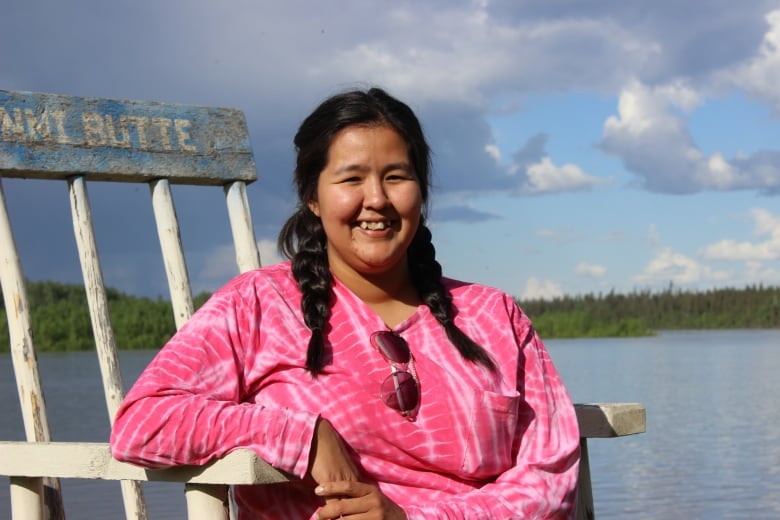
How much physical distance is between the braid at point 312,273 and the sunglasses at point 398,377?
0.12 metres

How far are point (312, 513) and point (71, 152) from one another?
1.43m

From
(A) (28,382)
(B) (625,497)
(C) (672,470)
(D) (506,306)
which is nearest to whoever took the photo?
(D) (506,306)

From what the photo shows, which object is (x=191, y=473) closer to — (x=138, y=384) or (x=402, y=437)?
(x=138, y=384)

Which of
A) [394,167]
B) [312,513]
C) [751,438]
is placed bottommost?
[751,438]

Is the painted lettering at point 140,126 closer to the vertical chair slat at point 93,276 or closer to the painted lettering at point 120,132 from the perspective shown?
the painted lettering at point 120,132

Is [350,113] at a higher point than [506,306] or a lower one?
higher

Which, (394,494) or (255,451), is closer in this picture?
(255,451)

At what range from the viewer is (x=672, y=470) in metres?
12.2

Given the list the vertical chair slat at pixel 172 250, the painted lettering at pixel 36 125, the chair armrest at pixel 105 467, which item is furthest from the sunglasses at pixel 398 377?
the painted lettering at pixel 36 125

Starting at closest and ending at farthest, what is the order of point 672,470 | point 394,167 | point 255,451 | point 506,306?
point 255,451 < point 394,167 < point 506,306 < point 672,470

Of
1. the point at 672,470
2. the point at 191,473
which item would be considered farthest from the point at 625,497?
the point at 191,473

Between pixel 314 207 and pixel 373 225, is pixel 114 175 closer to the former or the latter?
pixel 314 207

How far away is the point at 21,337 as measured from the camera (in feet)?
9.65

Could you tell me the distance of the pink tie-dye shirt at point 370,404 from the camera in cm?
210
